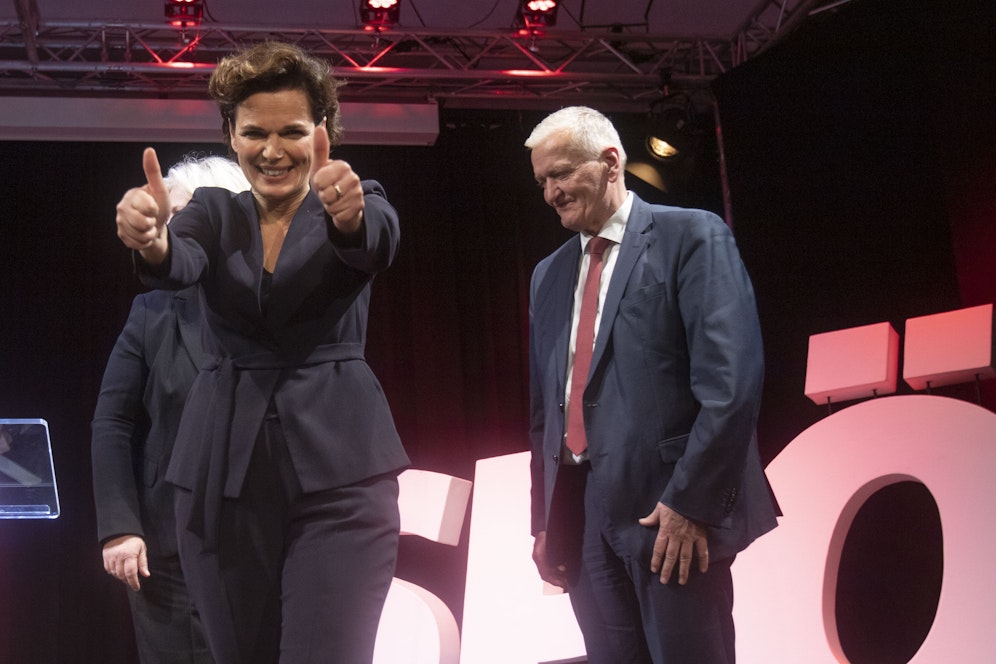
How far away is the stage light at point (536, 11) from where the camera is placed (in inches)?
214

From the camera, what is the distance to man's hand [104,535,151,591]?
218cm

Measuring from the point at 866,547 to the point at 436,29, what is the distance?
351 centimetres

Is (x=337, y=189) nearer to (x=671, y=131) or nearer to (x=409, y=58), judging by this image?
(x=671, y=131)

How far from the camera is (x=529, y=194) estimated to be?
6660 mm

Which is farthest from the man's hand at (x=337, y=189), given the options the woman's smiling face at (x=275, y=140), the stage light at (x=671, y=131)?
the stage light at (x=671, y=131)

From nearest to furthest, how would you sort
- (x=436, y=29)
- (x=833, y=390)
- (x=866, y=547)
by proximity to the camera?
(x=833, y=390) < (x=866, y=547) < (x=436, y=29)

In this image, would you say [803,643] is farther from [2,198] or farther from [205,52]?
[2,198]

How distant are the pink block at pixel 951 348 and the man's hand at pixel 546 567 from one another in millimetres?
1780

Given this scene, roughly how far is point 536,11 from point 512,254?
1.69 metres

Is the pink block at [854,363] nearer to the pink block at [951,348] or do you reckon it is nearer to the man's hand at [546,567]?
the pink block at [951,348]

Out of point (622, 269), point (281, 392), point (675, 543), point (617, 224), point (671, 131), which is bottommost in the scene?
point (675, 543)

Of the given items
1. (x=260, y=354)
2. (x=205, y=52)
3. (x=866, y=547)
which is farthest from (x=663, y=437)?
(x=205, y=52)

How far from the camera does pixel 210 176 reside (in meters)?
2.48

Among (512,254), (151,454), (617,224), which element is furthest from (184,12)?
(617,224)
